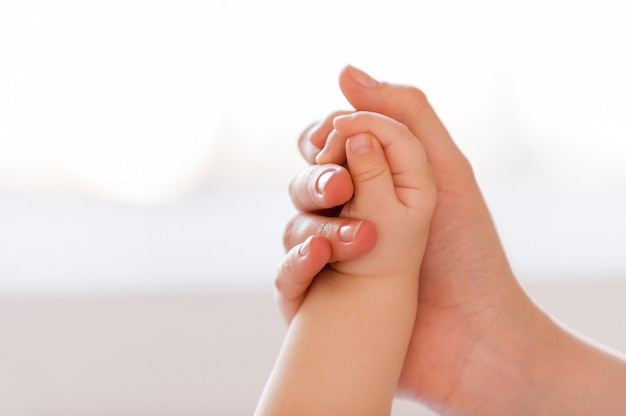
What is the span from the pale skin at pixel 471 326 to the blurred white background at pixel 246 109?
565 millimetres

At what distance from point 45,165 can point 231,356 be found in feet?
1.73

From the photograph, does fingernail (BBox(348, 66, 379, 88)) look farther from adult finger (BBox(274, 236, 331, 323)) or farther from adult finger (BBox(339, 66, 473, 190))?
adult finger (BBox(274, 236, 331, 323))

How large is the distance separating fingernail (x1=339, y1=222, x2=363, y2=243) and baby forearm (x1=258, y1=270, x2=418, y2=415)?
0.20 ft

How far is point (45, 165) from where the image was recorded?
1726 millimetres

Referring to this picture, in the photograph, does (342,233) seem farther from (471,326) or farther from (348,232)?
(471,326)

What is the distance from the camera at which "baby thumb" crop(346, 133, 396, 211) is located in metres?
0.96

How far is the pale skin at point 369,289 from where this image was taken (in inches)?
37.3

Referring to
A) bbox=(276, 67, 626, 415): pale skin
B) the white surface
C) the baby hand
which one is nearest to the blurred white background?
the white surface

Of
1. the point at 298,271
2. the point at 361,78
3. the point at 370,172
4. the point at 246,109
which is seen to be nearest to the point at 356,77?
the point at 361,78

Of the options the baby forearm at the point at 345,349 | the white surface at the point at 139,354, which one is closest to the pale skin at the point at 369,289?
the baby forearm at the point at 345,349

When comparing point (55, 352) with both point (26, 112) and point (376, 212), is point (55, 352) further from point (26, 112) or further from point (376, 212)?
point (376, 212)

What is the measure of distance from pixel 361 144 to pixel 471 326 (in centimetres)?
27

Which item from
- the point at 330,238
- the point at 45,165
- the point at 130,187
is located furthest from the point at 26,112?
the point at 330,238

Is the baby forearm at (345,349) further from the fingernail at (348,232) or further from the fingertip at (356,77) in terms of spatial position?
the fingertip at (356,77)
